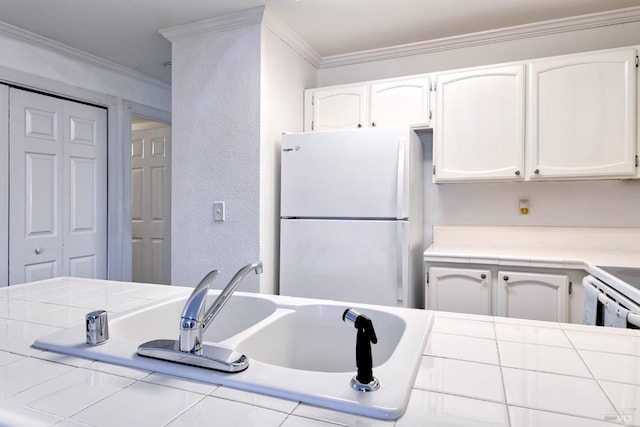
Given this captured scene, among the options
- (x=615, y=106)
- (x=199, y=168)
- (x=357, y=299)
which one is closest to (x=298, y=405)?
(x=357, y=299)

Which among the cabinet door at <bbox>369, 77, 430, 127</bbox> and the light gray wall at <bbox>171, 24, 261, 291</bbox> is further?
the cabinet door at <bbox>369, 77, 430, 127</bbox>

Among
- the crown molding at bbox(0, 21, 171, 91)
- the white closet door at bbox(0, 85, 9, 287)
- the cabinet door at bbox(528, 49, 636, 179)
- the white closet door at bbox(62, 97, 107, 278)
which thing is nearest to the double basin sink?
the cabinet door at bbox(528, 49, 636, 179)

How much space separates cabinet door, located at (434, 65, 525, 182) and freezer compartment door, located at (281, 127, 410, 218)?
37cm

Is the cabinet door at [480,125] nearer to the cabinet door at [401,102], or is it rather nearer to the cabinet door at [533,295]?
the cabinet door at [401,102]

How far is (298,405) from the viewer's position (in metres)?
0.60

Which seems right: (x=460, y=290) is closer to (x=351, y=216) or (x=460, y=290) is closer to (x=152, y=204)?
(x=351, y=216)

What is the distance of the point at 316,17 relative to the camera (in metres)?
2.47

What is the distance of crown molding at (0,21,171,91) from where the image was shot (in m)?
2.64

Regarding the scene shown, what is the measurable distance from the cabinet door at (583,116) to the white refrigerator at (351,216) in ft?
2.40

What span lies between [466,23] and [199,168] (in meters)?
1.98

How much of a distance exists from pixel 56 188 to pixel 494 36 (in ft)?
10.9

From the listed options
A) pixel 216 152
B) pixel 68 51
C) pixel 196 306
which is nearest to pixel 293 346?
pixel 196 306

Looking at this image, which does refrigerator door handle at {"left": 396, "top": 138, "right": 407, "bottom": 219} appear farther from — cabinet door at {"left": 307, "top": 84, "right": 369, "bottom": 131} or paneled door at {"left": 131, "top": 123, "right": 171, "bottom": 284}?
paneled door at {"left": 131, "top": 123, "right": 171, "bottom": 284}

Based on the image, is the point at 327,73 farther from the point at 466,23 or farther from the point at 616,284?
the point at 616,284
